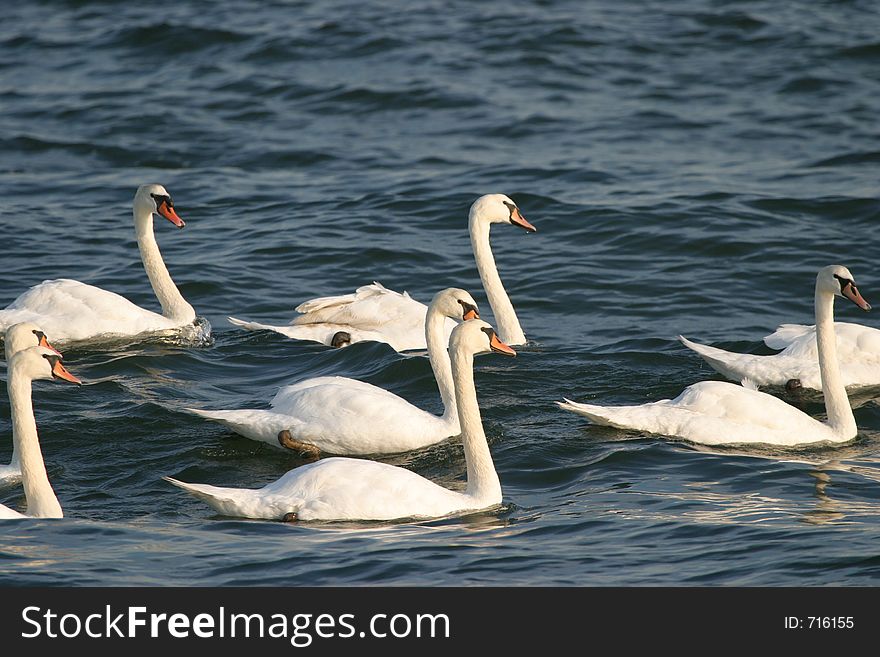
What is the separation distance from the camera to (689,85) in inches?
811

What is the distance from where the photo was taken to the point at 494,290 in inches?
479

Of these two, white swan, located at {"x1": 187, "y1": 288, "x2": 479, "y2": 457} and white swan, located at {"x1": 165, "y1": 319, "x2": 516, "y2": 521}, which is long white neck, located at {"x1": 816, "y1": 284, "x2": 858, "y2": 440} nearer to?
white swan, located at {"x1": 187, "y1": 288, "x2": 479, "y2": 457}

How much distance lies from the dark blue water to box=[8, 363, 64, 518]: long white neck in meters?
0.20

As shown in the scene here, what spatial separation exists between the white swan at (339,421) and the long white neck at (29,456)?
1291 millimetres

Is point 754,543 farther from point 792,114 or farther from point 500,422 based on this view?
point 792,114

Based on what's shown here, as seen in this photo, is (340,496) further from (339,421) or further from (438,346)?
(438,346)

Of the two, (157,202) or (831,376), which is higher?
(157,202)

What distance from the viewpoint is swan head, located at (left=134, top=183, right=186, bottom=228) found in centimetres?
1248

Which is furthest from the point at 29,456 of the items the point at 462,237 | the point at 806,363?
the point at 462,237

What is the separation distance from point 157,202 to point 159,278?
65cm
